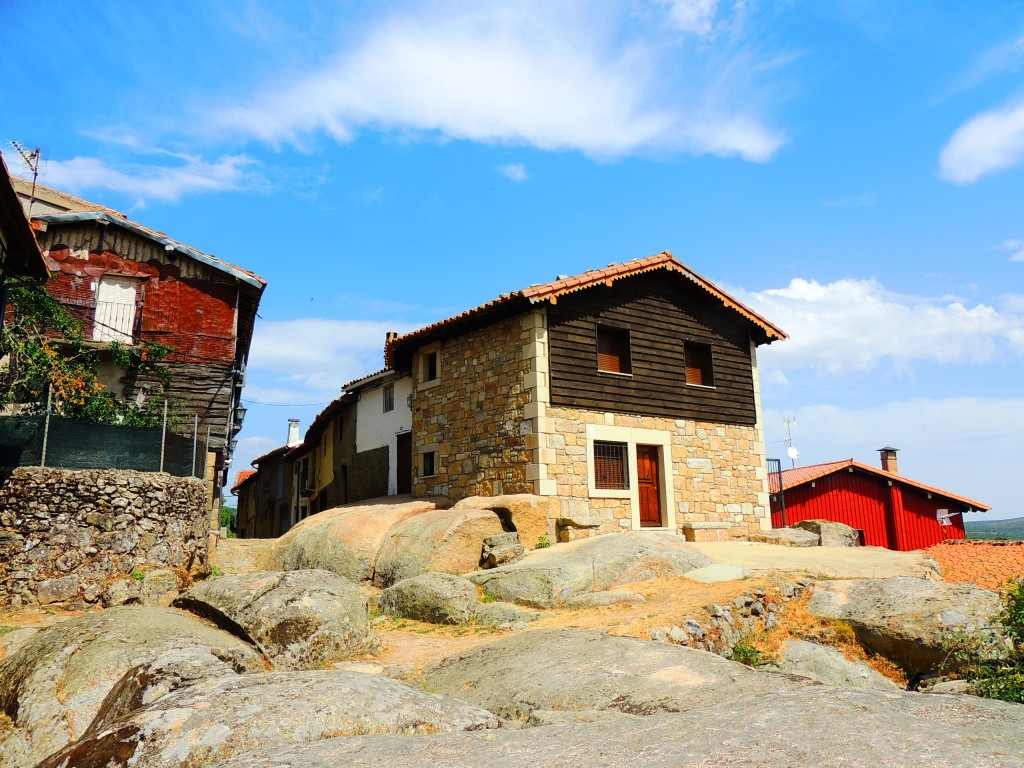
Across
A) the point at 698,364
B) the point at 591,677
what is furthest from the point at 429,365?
the point at 591,677

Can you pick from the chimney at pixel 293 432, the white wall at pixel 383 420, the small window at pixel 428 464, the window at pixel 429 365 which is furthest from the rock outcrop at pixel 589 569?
the chimney at pixel 293 432

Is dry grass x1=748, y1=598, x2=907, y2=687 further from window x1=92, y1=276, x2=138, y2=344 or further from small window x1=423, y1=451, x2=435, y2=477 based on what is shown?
window x1=92, y1=276, x2=138, y2=344

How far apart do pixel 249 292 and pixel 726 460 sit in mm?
13654

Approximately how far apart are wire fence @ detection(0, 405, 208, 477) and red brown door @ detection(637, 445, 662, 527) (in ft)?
32.3

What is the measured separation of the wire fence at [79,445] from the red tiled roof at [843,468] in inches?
761

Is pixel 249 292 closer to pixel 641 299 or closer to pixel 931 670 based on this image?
pixel 641 299

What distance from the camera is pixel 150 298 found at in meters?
19.2

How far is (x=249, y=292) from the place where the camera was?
20.6 meters

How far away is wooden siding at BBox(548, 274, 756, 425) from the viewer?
16.3 metres

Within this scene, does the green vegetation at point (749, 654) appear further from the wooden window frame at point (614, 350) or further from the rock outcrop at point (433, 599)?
the wooden window frame at point (614, 350)

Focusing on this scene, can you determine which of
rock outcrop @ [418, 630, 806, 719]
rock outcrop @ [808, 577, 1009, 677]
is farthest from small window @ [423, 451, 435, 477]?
rock outcrop @ [418, 630, 806, 719]

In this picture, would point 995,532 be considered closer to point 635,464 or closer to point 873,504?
point 873,504

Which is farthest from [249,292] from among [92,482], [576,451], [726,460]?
[726,460]

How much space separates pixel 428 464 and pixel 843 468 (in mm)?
15471
